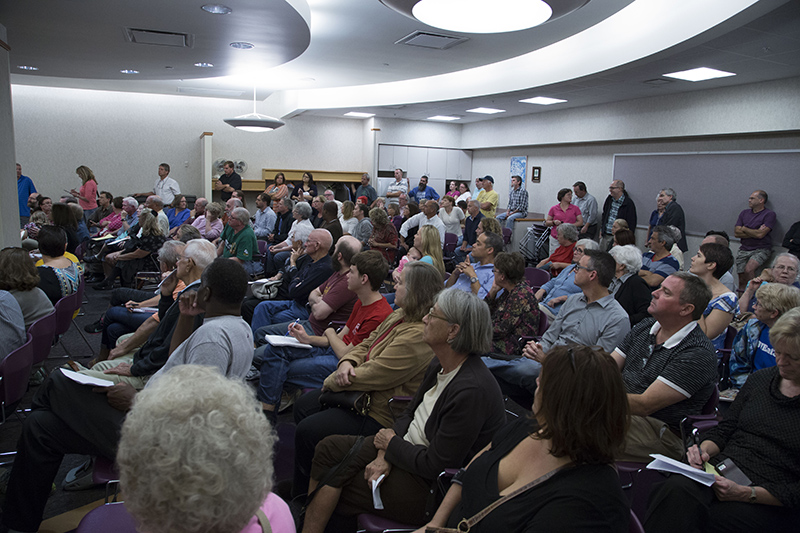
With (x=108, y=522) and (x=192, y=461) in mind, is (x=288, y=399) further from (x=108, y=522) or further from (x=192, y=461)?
(x=192, y=461)

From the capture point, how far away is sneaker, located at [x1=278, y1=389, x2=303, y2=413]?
3.75 meters

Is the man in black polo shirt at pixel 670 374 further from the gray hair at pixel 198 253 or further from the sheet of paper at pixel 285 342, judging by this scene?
the gray hair at pixel 198 253

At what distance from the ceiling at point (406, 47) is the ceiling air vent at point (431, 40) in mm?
108

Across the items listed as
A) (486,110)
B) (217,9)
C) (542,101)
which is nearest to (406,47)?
(217,9)

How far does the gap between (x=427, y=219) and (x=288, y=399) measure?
4854mm

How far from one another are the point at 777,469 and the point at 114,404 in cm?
262

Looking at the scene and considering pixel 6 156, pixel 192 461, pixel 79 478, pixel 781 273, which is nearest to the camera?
pixel 192 461

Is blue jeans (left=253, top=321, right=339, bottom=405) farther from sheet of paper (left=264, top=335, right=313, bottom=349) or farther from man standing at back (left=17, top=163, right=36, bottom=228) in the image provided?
man standing at back (left=17, top=163, right=36, bottom=228)

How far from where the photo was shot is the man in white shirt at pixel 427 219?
313 inches

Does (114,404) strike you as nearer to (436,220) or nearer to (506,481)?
(506,481)

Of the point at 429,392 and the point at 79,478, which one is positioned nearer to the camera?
the point at 429,392

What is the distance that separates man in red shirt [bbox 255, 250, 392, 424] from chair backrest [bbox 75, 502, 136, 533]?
175cm

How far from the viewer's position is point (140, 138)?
1337 cm

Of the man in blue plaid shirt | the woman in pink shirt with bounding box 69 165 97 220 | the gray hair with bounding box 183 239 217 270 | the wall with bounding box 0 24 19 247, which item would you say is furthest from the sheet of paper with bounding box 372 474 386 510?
the woman in pink shirt with bounding box 69 165 97 220
